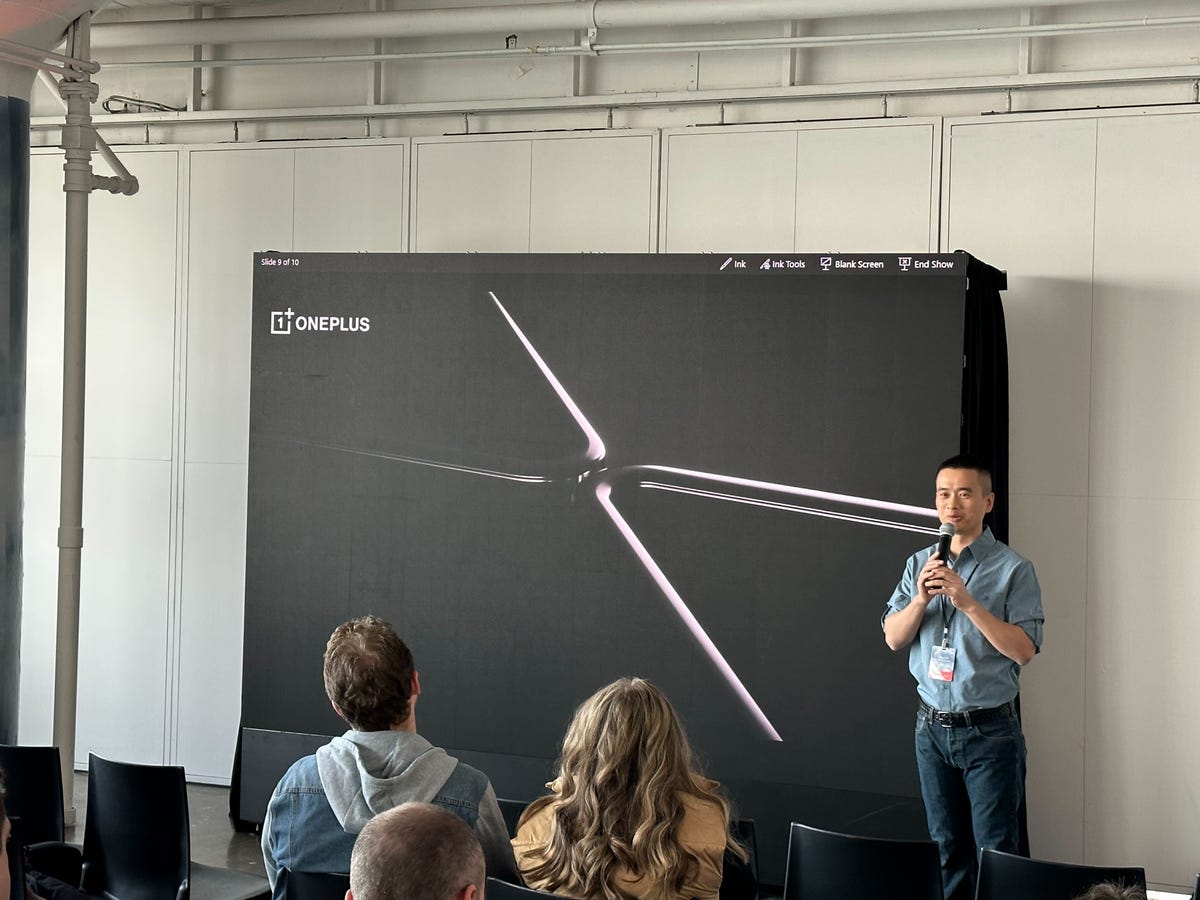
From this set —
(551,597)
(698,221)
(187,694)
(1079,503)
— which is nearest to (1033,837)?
(1079,503)

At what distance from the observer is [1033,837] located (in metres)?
5.77

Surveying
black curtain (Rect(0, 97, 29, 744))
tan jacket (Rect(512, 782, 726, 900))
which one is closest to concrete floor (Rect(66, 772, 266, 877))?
black curtain (Rect(0, 97, 29, 744))

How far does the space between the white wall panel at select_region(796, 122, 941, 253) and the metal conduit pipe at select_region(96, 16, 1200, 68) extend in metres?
0.37

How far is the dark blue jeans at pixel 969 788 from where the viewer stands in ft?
14.4

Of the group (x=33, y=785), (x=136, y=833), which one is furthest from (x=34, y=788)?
(x=136, y=833)

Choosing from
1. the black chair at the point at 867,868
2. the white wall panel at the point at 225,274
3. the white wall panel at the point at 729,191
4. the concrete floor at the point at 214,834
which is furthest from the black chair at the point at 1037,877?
the white wall panel at the point at 225,274

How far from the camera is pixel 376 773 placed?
2.83m

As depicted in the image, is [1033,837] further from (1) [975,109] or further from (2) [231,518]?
(2) [231,518]

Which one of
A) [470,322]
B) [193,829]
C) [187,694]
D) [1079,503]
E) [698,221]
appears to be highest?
[698,221]

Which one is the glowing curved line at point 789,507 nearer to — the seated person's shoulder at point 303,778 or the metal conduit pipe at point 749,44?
the metal conduit pipe at point 749,44

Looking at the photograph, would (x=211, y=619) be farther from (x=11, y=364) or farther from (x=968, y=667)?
(x=968, y=667)

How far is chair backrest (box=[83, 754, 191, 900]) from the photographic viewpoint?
375 centimetres

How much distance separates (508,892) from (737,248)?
13.0 feet

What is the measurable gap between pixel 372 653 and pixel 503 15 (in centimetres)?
404
